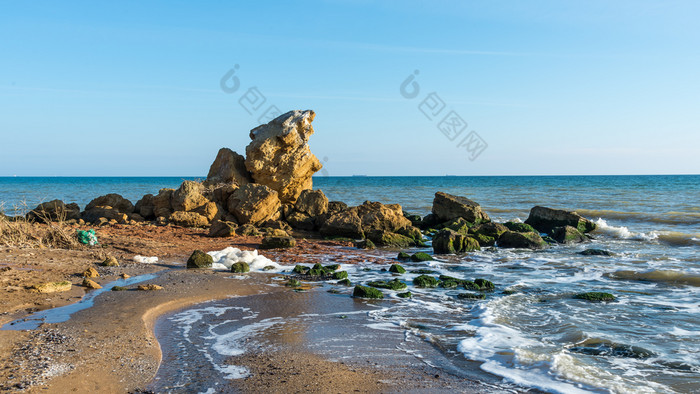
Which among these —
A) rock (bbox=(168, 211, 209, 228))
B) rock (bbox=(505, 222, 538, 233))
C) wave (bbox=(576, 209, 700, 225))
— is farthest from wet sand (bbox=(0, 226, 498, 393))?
wave (bbox=(576, 209, 700, 225))

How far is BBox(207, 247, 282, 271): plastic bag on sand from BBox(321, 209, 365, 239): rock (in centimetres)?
576

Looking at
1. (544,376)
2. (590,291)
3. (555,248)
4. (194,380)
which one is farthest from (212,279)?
(555,248)

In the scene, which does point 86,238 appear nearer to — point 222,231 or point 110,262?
point 110,262

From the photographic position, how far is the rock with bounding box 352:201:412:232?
59.1ft

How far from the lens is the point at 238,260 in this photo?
1167 centimetres

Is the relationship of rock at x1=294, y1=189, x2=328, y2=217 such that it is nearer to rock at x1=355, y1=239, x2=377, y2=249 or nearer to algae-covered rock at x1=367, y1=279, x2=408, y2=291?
rock at x1=355, y1=239, x2=377, y2=249

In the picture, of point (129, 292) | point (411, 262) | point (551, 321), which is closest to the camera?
point (551, 321)

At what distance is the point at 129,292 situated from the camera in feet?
27.6

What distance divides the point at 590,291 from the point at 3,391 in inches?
382

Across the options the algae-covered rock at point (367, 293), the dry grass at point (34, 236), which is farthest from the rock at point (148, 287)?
the dry grass at point (34, 236)

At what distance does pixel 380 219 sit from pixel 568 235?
267 inches

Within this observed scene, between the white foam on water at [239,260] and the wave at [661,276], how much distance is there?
804 cm

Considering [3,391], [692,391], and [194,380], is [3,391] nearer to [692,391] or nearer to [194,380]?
[194,380]

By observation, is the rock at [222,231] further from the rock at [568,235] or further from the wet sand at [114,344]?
the rock at [568,235]
